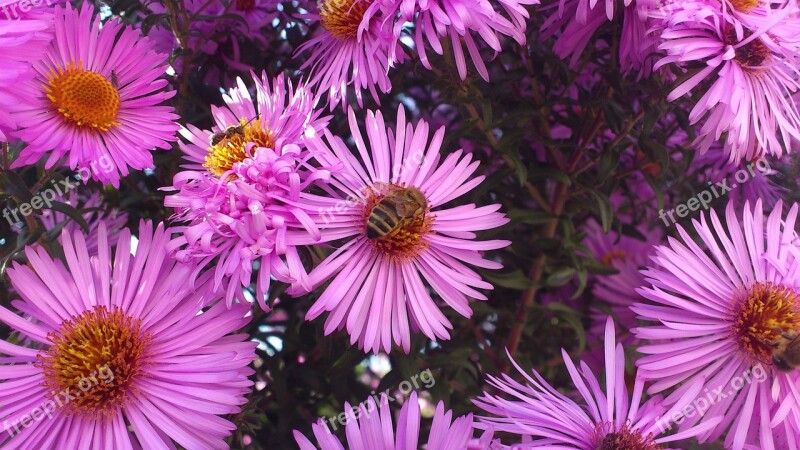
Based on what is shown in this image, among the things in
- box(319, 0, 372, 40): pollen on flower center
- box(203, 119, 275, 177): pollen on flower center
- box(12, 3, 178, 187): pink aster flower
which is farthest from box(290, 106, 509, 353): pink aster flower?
box(12, 3, 178, 187): pink aster flower

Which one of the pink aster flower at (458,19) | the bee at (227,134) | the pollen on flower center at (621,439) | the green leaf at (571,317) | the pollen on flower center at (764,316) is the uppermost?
the pink aster flower at (458,19)

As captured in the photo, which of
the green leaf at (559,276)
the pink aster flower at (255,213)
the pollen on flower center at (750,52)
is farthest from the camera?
the green leaf at (559,276)

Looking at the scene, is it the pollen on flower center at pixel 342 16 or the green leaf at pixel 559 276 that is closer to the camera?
the pollen on flower center at pixel 342 16

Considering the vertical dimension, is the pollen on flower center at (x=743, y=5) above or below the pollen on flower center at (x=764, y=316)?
above

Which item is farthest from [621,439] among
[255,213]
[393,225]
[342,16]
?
[342,16]

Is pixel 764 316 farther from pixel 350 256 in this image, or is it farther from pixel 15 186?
pixel 15 186

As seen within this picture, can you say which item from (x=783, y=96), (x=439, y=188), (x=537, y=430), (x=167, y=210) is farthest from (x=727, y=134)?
(x=167, y=210)

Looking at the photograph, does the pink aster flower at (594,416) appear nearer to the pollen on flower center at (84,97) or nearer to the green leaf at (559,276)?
Answer: the green leaf at (559,276)

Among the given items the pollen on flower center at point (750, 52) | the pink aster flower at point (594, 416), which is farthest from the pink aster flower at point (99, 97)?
the pollen on flower center at point (750, 52)
